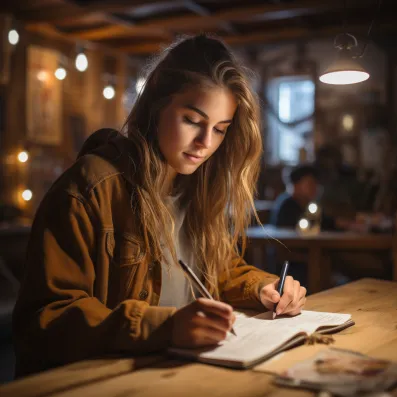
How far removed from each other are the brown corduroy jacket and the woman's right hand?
37 mm

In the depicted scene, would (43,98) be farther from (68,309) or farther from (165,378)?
(165,378)

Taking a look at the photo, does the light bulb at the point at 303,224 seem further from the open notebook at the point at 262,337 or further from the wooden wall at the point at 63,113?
the wooden wall at the point at 63,113

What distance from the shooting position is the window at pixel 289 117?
30.6 ft

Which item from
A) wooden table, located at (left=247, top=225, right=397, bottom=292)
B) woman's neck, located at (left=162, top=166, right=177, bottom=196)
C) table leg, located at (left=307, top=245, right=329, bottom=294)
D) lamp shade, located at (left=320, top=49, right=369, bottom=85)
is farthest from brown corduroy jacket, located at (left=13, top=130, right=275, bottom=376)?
table leg, located at (left=307, top=245, right=329, bottom=294)

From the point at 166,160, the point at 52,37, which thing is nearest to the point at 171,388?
the point at 166,160

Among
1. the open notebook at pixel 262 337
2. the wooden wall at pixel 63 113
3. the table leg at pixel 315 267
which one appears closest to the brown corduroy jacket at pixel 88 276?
the open notebook at pixel 262 337

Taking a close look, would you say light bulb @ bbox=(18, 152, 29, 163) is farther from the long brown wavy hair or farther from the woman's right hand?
the woman's right hand

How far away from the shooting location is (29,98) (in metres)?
7.92

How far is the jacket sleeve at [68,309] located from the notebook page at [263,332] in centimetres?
14

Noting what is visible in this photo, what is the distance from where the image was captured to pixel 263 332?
1.38 m

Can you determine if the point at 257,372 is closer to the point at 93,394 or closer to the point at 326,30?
the point at 93,394

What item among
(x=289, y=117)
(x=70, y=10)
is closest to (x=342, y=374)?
(x=70, y=10)

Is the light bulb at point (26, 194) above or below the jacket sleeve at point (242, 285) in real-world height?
above

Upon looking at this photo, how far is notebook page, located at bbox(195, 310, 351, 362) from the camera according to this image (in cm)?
118
